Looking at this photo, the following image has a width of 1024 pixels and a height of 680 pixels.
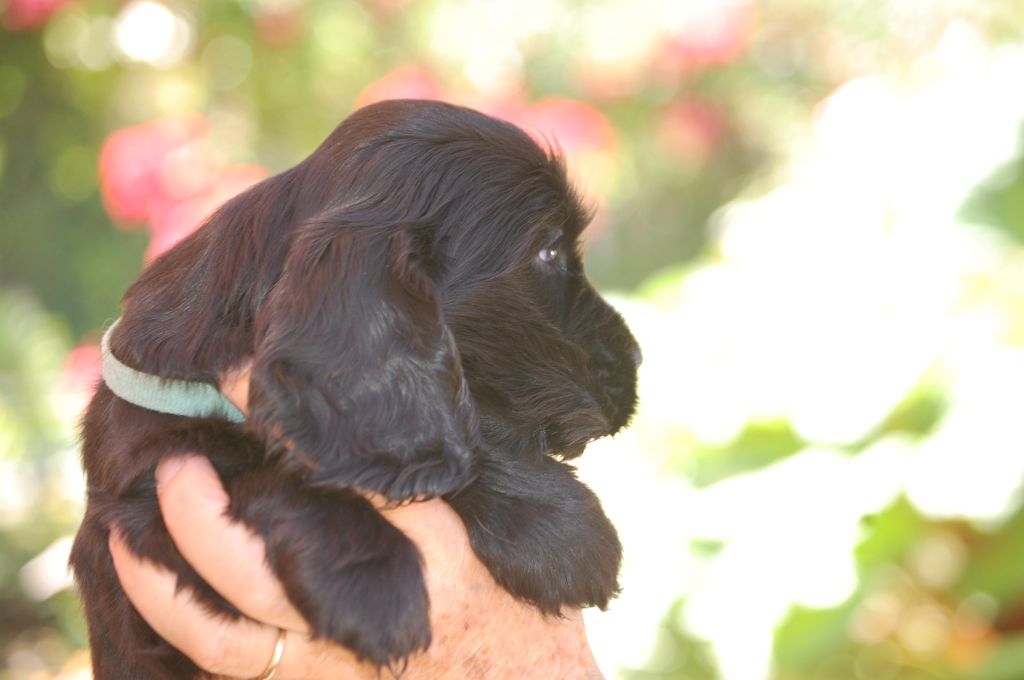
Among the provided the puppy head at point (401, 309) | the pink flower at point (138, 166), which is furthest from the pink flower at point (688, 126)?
the puppy head at point (401, 309)

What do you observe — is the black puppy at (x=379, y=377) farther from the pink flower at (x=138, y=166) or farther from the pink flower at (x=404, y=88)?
the pink flower at (x=138, y=166)

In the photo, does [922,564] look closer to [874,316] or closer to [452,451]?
[874,316]

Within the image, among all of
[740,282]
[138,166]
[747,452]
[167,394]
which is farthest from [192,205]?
[167,394]

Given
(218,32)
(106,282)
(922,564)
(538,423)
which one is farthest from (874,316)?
(106,282)

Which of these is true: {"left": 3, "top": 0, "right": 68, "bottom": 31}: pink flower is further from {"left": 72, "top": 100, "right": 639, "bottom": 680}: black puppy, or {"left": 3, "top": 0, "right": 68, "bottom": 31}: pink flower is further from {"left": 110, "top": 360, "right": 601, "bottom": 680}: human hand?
{"left": 110, "top": 360, "right": 601, "bottom": 680}: human hand

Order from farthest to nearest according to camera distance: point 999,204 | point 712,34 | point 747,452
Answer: point 712,34
point 999,204
point 747,452

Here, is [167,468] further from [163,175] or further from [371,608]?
[163,175]

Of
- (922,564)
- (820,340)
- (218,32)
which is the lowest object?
(922,564)
